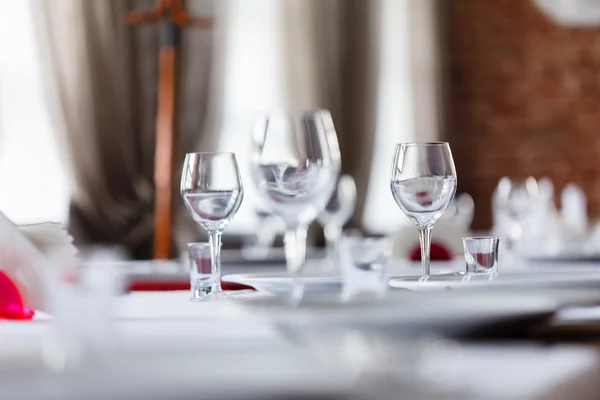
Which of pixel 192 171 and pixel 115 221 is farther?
pixel 115 221

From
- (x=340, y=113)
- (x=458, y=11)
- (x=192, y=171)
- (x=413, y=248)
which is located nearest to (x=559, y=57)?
(x=458, y=11)

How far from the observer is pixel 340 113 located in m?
4.32

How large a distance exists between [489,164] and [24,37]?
225 cm

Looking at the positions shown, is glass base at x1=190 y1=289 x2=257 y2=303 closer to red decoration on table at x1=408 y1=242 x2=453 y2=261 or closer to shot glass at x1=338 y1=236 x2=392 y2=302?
shot glass at x1=338 y1=236 x2=392 y2=302

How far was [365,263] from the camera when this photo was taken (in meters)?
0.85

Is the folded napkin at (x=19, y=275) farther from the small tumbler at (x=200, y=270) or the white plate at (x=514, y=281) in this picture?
the white plate at (x=514, y=281)

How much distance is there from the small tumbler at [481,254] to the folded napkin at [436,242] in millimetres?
859

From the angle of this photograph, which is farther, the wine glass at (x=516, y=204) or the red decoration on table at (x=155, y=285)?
the wine glass at (x=516, y=204)

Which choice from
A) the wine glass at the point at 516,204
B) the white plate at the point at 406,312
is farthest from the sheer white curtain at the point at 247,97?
the white plate at the point at 406,312

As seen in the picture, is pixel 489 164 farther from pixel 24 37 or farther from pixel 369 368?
pixel 369 368

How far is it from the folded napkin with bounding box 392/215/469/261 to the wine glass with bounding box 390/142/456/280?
847 mm

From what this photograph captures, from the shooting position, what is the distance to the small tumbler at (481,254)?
1033 millimetres

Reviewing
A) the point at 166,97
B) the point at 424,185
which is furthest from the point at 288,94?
the point at 424,185

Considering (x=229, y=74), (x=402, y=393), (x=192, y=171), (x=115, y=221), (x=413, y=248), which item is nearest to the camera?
(x=402, y=393)
